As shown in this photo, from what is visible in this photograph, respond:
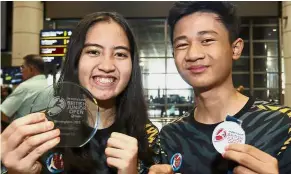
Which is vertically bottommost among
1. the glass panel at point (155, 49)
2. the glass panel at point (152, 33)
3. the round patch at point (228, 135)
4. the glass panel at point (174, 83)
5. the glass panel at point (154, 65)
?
the round patch at point (228, 135)

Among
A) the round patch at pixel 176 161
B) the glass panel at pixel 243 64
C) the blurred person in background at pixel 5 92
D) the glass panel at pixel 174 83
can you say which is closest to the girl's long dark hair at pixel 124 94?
the round patch at pixel 176 161

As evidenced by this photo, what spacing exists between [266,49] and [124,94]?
314 inches

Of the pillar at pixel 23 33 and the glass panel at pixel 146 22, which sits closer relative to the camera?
the pillar at pixel 23 33

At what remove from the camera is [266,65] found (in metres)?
9.25

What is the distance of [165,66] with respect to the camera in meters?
9.31

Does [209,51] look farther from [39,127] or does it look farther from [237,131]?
[39,127]

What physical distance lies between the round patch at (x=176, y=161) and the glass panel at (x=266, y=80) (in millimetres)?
7747

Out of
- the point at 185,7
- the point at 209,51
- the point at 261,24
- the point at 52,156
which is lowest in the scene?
the point at 52,156

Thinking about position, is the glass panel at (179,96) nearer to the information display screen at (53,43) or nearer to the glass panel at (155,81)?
the glass panel at (155,81)

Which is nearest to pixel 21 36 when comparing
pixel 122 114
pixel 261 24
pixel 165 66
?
pixel 165 66

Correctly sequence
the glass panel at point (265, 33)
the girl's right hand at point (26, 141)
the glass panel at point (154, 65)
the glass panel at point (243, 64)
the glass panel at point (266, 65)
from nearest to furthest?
the girl's right hand at point (26, 141), the glass panel at point (265, 33), the glass panel at point (266, 65), the glass panel at point (243, 64), the glass panel at point (154, 65)

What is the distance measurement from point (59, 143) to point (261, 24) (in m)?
8.36

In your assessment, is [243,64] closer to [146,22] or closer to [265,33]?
[265,33]

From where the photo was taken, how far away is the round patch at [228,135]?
1400mm
